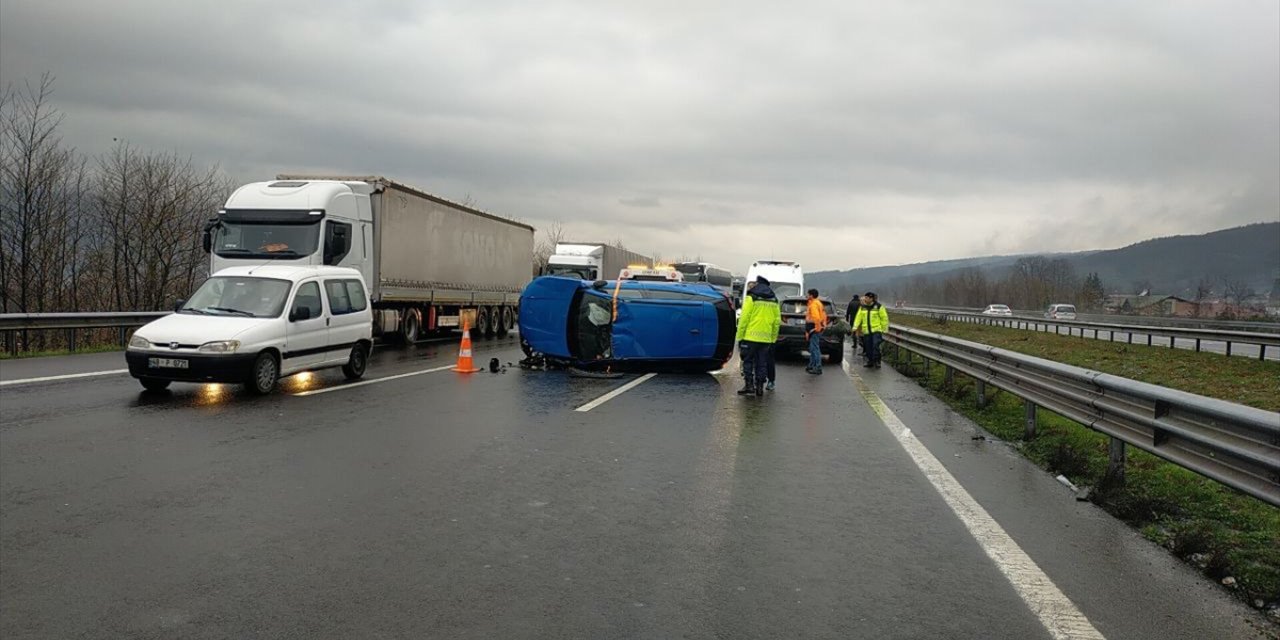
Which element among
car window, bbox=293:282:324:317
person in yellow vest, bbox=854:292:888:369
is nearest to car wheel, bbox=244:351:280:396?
car window, bbox=293:282:324:317

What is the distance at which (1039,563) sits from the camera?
188 inches

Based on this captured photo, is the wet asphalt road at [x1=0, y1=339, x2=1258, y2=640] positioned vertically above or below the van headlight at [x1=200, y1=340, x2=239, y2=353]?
below

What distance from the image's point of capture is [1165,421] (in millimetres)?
5793

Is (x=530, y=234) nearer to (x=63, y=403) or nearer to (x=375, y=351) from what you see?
(x=375, y=351)

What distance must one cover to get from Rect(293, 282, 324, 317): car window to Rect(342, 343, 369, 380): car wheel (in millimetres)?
1161

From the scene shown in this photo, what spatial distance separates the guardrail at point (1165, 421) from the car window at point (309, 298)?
9105mm

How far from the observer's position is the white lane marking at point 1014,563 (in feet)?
12.6

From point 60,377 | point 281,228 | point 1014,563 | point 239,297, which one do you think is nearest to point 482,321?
point 281,228

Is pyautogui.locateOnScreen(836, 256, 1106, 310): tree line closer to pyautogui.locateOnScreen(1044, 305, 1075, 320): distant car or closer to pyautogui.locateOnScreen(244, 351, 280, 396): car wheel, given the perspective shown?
pyautogui.locateOnScreen(1044, 305, 1075, 320): distant car

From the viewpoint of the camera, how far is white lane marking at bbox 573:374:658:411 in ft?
35.3

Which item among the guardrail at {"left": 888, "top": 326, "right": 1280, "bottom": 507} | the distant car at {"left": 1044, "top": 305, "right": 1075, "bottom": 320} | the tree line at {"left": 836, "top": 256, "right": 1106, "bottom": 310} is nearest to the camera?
the guardrail at {"left": 888, "top": 326, "right": 1280, "bottom": 507}

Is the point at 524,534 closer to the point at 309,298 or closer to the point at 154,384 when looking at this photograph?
the point at 154,384

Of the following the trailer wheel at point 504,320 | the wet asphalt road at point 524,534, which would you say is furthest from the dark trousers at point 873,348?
the trailer wheel at point 504,320

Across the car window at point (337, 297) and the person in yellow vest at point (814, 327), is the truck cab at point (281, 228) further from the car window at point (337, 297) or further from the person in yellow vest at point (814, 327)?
the person in yellow vest at point (814, 327)
